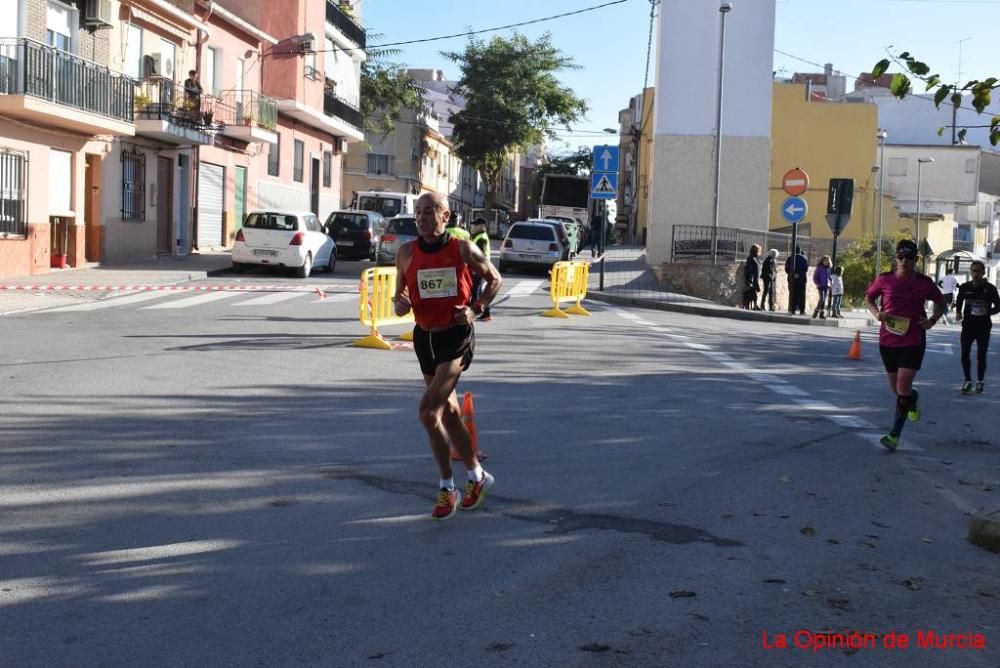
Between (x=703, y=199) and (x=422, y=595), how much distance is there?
34.5 meters

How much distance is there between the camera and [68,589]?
5.05m

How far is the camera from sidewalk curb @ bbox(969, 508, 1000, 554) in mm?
6340

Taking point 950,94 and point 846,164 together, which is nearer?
point 950,94

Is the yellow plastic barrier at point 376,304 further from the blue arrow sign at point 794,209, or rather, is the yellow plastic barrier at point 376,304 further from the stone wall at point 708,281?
the stone wall at point 708,281

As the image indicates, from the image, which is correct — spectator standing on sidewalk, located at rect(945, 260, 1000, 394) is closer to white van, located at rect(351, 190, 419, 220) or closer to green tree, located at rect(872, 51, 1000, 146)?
green tree, located at rect(872, 51, 1000, 146)

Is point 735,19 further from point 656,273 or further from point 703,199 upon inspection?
point 656,273

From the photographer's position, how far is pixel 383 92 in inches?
2397

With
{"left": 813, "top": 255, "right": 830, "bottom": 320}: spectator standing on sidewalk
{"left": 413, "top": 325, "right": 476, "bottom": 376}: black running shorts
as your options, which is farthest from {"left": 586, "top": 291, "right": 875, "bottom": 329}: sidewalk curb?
{"left": 413, "top": 325, "right": 476, "bottom": 376}: black running shorts

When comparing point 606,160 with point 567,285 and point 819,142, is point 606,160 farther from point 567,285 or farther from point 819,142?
point 819,142

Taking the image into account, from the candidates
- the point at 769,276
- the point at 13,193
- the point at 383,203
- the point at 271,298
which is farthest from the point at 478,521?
the point at 383,203

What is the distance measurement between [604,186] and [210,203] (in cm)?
1451

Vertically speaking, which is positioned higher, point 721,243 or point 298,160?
point 298,160

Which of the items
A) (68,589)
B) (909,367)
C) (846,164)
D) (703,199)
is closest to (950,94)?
(909,367)

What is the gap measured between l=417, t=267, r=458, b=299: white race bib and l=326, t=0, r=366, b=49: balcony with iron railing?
40807 millimetres
